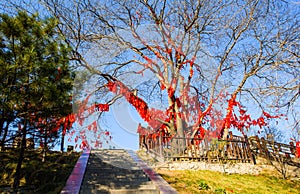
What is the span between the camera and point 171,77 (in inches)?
477

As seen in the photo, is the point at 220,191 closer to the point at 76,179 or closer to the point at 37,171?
the point at 76,179

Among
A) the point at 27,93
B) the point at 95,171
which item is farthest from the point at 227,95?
the point at 27,93

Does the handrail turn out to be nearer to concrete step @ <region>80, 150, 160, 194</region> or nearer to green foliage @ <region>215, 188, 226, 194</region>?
concrete step @ <region>80, 150, 160, 194</region>

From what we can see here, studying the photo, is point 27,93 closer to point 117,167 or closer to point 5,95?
point 5,95

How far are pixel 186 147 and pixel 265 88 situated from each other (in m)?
5.15

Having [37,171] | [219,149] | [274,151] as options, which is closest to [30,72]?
[37,171]

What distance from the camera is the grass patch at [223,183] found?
245 inches

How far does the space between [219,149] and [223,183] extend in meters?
2.59

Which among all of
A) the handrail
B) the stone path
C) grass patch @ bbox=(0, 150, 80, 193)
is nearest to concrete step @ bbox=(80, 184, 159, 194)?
the stone path

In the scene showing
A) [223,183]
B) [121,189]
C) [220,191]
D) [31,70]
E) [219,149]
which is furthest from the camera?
[219,149]

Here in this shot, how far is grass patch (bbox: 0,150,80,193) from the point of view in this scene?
6.39m

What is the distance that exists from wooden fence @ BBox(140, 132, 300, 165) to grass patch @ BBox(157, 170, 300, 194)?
0.90 m

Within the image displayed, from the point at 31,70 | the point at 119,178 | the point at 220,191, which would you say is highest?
the point at 31,70

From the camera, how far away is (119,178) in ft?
21.9
